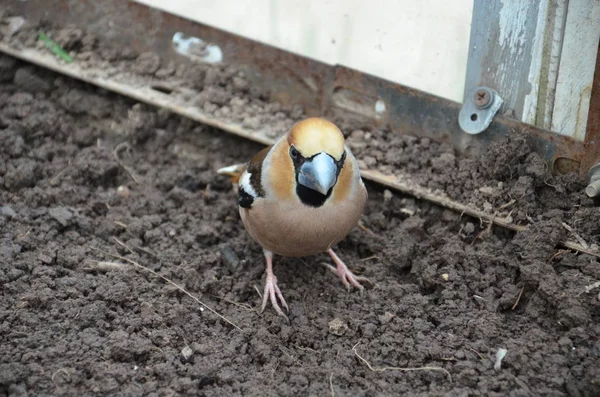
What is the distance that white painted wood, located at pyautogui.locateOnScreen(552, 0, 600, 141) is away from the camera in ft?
12.3

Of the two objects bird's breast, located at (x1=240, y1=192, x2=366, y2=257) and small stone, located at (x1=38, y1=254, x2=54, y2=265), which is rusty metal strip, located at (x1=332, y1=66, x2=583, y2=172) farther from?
small stone, located at (x1=38, y1=254, x2=54, y2=265)

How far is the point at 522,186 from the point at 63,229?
2581 millimetres

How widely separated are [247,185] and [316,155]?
0.65 m

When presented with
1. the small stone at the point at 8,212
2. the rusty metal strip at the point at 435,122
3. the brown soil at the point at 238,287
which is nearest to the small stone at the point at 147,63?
the brown soil at the point at 238,287

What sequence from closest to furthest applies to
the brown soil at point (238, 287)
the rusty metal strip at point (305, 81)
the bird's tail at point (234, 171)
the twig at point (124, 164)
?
the brown soil at point (238, 287) < the rusty metal strip at point (305, 81) < the bird's tail at point (234, 171) < the twig at point (124, 164)

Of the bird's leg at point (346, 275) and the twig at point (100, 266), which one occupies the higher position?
the bird's leg at point (346, 275)

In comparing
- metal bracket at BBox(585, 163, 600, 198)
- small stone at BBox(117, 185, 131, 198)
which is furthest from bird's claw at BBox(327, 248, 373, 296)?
small stone at BBox(117, 185, 131, 198)

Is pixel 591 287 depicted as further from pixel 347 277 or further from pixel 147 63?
pixel 147 63

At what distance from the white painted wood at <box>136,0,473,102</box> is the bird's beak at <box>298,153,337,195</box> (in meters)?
1.14

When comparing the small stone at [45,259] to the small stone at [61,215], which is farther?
the small stone at [61,215]

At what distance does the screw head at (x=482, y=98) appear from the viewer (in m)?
4.26

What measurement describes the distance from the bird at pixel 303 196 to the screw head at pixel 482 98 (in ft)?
2.65

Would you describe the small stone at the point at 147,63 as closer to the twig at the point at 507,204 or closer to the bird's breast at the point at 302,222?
the bird's breast at the point at 302,222

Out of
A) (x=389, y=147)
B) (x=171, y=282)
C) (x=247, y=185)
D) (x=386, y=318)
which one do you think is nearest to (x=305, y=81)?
(x=389, y=147)
